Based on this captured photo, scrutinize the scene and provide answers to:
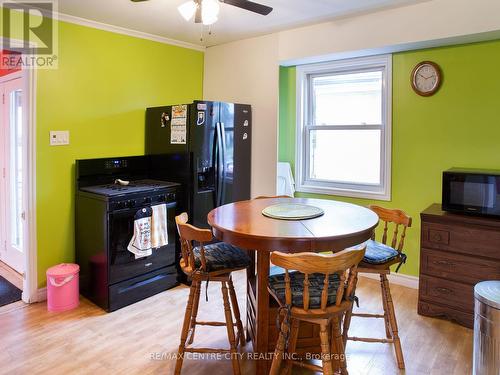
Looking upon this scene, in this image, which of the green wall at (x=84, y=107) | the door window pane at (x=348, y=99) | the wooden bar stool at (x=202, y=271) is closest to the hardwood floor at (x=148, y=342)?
the wooden bar stool at (x=202, y=271)

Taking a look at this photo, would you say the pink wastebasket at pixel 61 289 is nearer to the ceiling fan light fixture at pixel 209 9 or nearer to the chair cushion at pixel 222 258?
the chair cushion at pixel 222 258

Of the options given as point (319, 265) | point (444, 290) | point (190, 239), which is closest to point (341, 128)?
point (444, 290)

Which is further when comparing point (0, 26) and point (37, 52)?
point (37, 52)

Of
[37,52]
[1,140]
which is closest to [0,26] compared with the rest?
[37,52]

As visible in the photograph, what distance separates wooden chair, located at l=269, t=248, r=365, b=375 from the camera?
1601 millimetres

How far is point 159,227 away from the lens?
328 centimetres

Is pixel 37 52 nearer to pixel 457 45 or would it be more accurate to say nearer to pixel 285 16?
pixel 285 16

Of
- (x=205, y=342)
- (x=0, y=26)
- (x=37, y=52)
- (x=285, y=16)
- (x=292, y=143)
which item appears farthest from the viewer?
(x=292, y=143)

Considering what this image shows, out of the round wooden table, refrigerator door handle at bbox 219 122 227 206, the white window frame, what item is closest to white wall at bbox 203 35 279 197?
the white window frame

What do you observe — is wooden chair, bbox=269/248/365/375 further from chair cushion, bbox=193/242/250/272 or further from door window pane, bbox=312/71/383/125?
door window pane, bbox=312/71/383/125

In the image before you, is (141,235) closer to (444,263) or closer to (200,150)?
(200,150)

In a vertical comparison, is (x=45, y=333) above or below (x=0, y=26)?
below

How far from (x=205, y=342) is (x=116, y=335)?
0.64 m

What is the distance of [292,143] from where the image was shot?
4.24 meters
